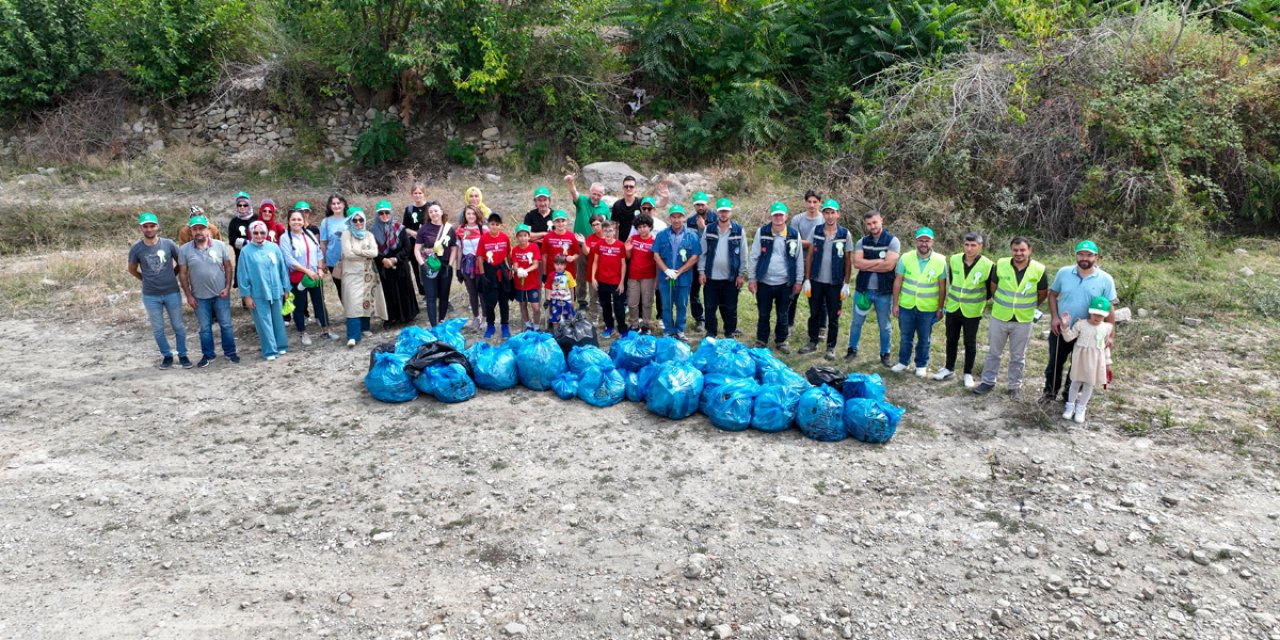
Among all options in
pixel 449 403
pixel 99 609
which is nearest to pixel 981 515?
pixel 449 403

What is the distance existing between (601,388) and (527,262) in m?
1.97

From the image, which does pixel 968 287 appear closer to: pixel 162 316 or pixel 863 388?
pixel 863 388

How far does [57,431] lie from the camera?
6715mm

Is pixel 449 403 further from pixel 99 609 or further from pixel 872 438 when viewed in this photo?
pixel 872 438

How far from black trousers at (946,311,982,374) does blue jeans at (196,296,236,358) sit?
7055 mm

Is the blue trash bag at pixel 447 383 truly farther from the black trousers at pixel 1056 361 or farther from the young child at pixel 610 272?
the black trousers at pixel 1056 361

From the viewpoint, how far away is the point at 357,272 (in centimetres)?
853

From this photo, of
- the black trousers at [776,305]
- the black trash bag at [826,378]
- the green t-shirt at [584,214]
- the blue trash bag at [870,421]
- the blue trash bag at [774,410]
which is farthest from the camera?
the green t-shirt at [584,214]

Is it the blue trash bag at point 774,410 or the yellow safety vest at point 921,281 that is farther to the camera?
the yellow safety vest at point 921,281

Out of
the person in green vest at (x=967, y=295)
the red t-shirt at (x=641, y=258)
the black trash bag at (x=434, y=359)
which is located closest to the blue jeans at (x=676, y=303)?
the red t-shirt at (x=641, y=258)

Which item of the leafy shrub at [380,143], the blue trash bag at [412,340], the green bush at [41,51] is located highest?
the green bush at [41,51]

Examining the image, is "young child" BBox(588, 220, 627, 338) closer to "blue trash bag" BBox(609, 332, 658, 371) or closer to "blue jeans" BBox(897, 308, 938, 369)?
"blue trash bag" BBox(609, 332, 658, 371)

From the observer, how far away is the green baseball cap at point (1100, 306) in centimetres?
634

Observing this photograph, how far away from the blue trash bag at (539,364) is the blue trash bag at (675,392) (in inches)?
37.8
